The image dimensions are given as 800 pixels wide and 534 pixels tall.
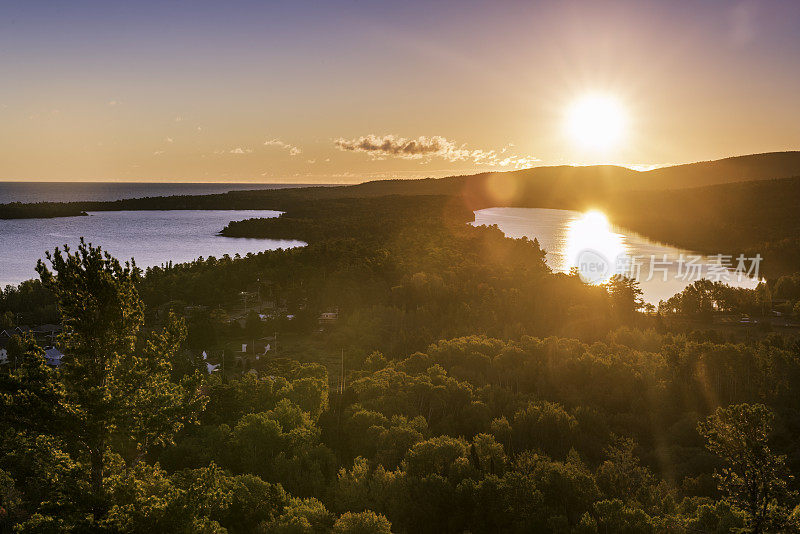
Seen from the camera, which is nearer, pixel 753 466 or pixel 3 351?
pixel 753 466

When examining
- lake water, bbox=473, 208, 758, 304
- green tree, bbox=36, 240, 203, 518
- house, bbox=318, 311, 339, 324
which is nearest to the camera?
green tree, bbox=36, 240, 203, 518

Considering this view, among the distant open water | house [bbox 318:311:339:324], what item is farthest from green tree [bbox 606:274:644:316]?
the distant open water

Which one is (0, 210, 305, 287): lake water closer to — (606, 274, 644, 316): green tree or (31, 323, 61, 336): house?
(31, 323, 61, 336): house

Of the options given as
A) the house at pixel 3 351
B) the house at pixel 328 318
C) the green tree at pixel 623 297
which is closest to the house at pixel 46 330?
the house at pixel 3 351

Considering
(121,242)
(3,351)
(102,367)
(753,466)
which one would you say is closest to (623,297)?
(753,466)

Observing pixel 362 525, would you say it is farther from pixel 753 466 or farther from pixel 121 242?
pixel 121 242

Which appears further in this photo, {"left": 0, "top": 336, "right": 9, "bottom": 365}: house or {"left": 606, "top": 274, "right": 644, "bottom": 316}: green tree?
{"left": 606, "top": 274, "right": 644, "bottom": 316}: green tree

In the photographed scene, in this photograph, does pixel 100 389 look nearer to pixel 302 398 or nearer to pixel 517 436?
pixel 302 398
